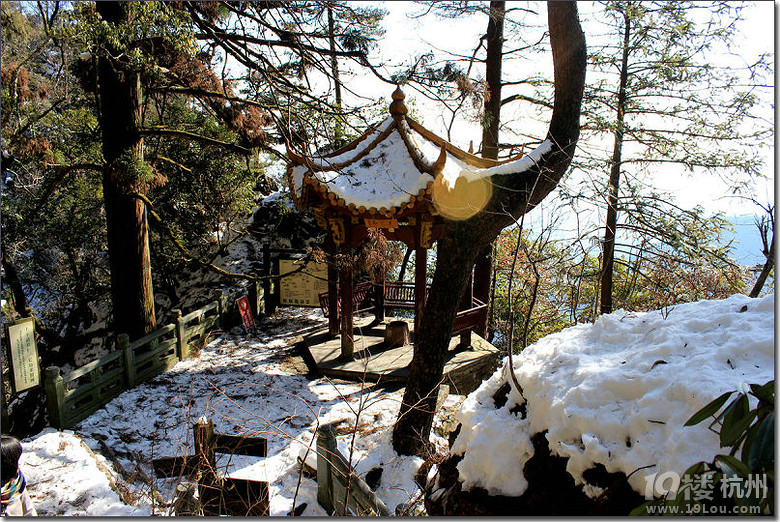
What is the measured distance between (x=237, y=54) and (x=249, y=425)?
4.85 metres

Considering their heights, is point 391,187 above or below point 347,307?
above

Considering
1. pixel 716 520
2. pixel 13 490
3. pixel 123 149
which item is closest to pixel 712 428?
pixel 716 520

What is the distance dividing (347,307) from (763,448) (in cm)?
629

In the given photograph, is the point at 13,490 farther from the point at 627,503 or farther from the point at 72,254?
the point at 72,254

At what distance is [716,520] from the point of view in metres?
1.52

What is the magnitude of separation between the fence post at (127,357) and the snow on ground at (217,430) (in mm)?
192

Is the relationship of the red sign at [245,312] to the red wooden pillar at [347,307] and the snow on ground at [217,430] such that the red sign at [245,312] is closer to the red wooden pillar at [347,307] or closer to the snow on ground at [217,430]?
the snow on ground at [217,430]

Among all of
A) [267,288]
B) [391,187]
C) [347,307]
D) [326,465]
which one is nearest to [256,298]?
[267,288]

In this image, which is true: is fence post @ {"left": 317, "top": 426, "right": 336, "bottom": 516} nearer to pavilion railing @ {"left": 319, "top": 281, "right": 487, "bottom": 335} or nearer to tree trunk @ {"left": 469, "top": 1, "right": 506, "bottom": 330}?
pavilion railing @ {"left": 319, "top": 281, "right": 487, "bottom": 335}

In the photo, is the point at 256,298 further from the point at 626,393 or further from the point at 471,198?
the point at 626,393

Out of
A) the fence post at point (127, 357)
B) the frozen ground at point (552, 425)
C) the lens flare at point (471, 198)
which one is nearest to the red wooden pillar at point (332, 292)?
the frozen ground at point (552, 425)

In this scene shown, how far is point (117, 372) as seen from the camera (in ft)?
19.5

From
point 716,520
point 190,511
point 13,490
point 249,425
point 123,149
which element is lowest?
point 249,425

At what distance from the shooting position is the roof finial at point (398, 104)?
20.7ft
